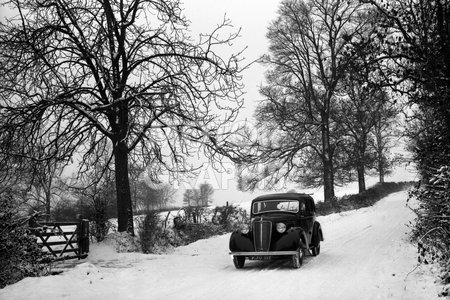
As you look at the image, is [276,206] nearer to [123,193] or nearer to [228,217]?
[123,193]

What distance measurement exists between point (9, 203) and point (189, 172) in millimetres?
5987

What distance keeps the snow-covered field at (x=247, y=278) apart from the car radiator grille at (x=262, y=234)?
529 millimetres

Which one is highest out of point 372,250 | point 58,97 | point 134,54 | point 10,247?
point 134,54

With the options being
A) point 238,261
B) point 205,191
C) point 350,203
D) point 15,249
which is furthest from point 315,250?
point 205,191

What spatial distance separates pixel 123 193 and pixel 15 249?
5.87 m

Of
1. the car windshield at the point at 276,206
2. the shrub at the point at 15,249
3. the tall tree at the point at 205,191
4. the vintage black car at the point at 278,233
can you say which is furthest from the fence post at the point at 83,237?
the tall tree at the point at 205,191

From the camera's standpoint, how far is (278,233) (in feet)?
32.6

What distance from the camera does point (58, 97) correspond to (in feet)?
38.8

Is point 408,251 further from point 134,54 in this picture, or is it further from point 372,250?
point 134,54

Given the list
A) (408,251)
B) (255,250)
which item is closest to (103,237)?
(255,250)

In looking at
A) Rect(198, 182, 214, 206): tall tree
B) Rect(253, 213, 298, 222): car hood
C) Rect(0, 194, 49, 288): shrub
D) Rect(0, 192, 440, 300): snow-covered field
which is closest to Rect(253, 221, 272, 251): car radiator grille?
Rect(253, 213, 298, 222): car hood

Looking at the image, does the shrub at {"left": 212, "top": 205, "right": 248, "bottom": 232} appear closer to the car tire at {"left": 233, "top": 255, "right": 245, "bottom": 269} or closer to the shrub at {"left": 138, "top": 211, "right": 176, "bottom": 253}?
the shrub at {"left": 138, "top": 211, "right": 176, "bottom": 253}

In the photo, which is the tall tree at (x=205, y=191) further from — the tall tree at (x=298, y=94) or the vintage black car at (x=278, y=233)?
the vintage black car at (x=278, y=233)

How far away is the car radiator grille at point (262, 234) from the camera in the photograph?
952 centimetres
